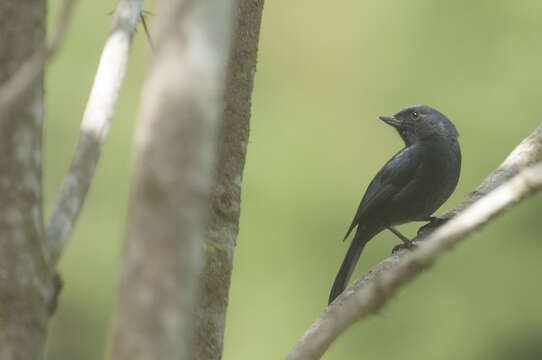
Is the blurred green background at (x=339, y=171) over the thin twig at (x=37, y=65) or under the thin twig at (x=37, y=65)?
under

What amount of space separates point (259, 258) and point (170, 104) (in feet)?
24.3

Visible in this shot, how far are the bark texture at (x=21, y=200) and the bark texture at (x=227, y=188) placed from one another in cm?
118

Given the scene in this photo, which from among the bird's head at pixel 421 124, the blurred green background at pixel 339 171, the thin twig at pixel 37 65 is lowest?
the blurred green background at pixel 339 171

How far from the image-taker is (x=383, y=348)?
29.7 ft

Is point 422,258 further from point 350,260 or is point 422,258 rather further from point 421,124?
point 421,124

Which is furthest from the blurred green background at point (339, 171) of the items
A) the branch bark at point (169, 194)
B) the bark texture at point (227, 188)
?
the branch bark at point (169, 194)

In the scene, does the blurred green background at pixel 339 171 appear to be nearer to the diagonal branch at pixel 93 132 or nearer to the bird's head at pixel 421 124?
the bird's head at pixel 421 124

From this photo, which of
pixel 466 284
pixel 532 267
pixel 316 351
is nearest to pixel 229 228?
pixel 316 351

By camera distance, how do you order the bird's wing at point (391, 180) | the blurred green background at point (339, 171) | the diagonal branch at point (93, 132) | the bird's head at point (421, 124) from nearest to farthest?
the diagonal branch at point (93, 132) → the bird's wing at point (391, 180) → the bird's head at point (421, 124) → the blurred green background at point (339, 171)

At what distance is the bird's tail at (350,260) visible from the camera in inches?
203

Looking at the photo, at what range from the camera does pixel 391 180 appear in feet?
18.6

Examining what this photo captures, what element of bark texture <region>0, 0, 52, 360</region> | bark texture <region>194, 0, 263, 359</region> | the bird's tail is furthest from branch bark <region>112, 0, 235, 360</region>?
the bird's tail

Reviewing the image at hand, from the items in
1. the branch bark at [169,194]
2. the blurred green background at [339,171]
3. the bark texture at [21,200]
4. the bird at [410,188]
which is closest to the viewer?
the branch bark at [169,194]

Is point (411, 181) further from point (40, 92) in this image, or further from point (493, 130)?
point (493, 130)
